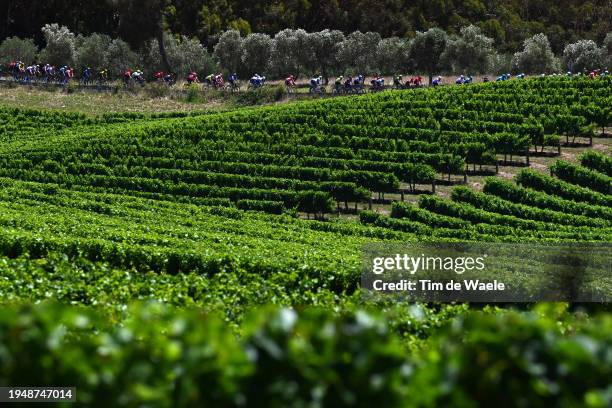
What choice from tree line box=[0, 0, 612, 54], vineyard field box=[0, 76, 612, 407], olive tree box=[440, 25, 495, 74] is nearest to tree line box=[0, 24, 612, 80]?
olive tree box=[440, 25, 495, 74]

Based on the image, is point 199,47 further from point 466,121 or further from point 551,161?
point 551,161

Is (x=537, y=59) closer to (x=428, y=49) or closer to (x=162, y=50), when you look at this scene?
(x=428, y=49)

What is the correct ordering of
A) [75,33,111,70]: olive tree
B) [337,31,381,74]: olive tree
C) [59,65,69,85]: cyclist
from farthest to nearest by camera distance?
1. [337,31,381,74]: olive tree
2. [75,33,111,70]: olive tree
3. [59,65,69,85]: cyclist

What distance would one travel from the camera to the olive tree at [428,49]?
9700 centimetres

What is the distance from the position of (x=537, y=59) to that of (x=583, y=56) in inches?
190

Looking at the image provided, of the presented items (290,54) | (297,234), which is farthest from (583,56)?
(297,234)

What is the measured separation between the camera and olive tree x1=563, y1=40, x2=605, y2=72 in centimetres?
9638

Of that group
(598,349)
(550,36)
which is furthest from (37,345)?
(550,36)

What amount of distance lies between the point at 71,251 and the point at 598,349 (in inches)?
936

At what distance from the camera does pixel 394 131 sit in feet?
199

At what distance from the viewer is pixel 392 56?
98625 mm

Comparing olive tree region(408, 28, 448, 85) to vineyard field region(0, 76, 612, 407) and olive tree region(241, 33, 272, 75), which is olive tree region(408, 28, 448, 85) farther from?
vineyard field region(0, 76, 612, 407)

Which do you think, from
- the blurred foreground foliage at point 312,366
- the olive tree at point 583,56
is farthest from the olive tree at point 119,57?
the blurred foreground foliage at point 312,366

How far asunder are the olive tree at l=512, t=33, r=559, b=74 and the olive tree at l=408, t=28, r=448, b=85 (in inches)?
304
